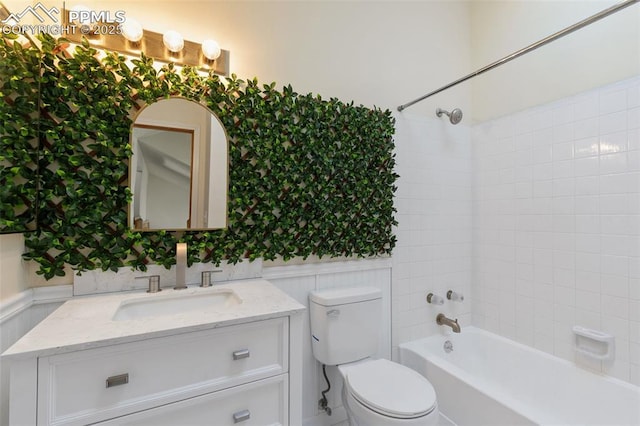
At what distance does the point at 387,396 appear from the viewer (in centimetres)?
141

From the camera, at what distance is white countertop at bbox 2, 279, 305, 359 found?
2.73ft

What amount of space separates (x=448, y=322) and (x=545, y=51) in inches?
81.0

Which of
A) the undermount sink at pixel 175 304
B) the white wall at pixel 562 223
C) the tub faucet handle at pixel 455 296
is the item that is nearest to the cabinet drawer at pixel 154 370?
the undermount sink at pixel 175 304

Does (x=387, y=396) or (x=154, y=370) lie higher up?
(x=154, y=370)

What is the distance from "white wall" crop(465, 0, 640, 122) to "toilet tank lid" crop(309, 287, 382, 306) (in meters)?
1.76

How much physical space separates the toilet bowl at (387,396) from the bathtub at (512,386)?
375 mm

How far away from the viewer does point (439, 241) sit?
232 cm

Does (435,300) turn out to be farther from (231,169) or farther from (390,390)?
(231,169)

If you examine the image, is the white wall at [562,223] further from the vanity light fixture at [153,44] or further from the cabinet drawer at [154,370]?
the vanity light fixture at [153,44]

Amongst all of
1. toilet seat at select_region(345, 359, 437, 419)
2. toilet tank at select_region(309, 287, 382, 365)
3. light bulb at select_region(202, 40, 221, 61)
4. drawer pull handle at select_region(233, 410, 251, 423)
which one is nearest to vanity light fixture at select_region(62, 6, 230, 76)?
light bulb at select_region(202, 40, 221, 61)

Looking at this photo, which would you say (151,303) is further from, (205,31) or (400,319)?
(400,319)

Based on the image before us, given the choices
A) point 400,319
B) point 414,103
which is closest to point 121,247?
point 400,319

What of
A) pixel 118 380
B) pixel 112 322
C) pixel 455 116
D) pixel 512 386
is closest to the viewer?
pixel 118 380

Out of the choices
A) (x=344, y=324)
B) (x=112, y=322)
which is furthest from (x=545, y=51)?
(x=112, y=322)
